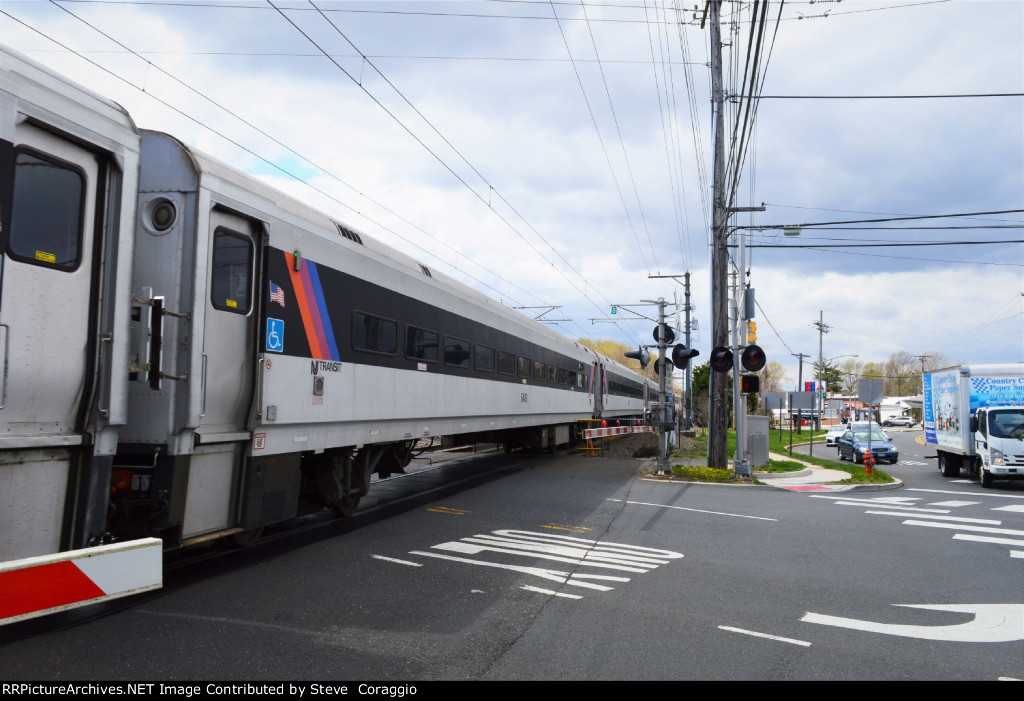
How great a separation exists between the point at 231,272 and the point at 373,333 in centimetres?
292

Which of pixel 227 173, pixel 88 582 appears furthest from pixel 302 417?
pixel 88 582

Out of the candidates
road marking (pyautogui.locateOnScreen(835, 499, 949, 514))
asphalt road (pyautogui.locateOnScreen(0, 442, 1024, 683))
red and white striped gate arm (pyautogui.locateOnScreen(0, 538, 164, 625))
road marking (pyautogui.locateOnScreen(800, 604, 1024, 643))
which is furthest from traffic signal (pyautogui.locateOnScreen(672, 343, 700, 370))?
red and white striped gate arm (pyautogui.locateOnScreen(0, 538, 164, 625))

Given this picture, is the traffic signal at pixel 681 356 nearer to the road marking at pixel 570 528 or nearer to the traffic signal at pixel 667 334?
the traffic signal at pixel 667 334

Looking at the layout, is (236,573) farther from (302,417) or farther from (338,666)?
(338,666)

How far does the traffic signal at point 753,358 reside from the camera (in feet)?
55.1

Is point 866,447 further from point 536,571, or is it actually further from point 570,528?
point 536,571

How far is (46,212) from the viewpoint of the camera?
495cm

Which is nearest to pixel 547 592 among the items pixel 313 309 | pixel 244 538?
pixel 244 538

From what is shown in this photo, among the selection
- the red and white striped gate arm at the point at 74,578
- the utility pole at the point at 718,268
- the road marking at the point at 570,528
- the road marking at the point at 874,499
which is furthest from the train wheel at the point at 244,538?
the utility pole at the point at 718,268

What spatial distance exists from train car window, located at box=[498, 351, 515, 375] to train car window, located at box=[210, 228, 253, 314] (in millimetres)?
9083

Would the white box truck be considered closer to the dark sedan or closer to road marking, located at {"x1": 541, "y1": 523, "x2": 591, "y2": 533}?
the dark sedan

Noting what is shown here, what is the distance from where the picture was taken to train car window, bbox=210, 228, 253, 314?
6.75 m

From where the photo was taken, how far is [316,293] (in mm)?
8289
